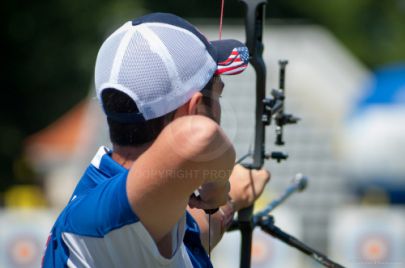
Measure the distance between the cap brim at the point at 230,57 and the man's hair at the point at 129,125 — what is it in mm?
77

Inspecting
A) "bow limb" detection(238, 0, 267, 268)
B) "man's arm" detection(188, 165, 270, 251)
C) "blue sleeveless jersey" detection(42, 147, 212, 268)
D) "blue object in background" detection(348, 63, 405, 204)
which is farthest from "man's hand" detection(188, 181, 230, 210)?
"blue object in background" detection(348, 63, 405, 204)

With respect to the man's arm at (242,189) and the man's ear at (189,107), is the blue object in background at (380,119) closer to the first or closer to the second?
the man's arm at (242,189)

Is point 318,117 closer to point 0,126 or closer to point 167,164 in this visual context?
point 0,126

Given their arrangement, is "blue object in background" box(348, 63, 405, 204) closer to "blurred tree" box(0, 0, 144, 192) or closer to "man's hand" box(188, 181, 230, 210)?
"blurred tree" box(0, 0, 144, 192)

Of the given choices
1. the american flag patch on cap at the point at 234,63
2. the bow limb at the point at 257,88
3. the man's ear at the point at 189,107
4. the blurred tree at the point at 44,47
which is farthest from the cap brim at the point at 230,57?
the blurred tree at the point at 44,47

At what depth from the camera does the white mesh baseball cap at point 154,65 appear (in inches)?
82.4

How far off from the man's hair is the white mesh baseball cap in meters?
0.01

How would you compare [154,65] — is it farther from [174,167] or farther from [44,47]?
[44,47]

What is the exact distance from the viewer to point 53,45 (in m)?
18.5

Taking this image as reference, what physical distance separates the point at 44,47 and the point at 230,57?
54.3 feet

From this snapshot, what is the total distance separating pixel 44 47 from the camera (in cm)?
1848

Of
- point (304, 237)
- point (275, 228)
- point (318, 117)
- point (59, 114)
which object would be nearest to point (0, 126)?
point (59, 114)

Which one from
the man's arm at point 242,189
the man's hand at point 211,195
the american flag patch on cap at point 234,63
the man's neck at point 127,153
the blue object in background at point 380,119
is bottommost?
the blue object in background at point 380,119

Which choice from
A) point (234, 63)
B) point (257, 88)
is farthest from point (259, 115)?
point (234, 63)
